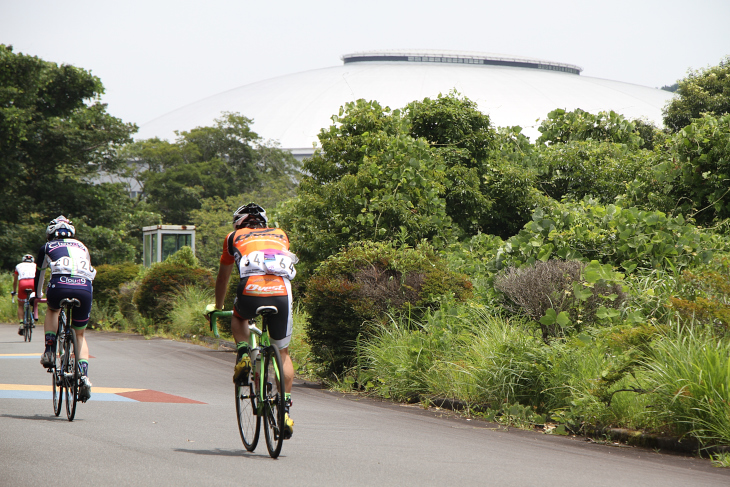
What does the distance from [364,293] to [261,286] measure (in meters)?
5.11

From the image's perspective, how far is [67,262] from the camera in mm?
7828

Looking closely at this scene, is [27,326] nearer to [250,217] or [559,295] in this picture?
[559,295]

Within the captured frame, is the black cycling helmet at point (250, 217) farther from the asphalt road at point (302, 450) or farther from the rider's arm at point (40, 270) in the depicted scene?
the rider's arm at point (40, 270)

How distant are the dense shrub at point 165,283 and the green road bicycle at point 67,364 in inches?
501

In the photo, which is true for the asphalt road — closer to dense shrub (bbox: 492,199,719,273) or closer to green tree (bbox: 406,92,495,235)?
dense shrub (bbox: 492,199,719,273)

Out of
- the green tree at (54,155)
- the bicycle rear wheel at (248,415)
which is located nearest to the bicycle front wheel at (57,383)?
the bicycle rear wheel at (248,415)

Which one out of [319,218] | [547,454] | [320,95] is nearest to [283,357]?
[547,454]

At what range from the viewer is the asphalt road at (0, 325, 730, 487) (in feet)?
17.2

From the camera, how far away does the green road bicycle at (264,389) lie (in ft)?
18.2

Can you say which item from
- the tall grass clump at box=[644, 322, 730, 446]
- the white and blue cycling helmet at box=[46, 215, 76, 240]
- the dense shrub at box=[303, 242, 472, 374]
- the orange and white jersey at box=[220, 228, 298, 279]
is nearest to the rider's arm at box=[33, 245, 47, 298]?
the white and blue cycling helmet at box=[46, 215, 76, 240]

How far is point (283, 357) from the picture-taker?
19.0 feet

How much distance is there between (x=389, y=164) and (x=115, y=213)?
26.9 m

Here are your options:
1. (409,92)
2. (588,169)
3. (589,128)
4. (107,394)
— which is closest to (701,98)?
(589,128)

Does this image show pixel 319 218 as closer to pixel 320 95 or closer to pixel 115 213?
pixel 115 213
